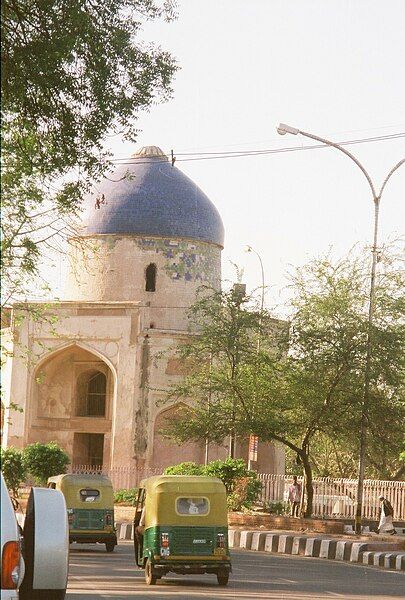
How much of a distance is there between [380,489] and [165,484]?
1839cm

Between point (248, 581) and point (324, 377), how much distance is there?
48.6 feet

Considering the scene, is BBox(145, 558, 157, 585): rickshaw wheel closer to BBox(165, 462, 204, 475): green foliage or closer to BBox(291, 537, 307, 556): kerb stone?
BBox(291, 537, 307, 556): kerb stone

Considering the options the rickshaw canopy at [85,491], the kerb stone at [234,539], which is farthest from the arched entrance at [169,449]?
the rickshaw canopy at [85,491]

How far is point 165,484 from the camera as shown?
2038cm

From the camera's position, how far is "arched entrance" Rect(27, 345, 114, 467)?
50219mm

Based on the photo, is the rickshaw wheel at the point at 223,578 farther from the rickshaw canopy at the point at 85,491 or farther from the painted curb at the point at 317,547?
the rickshaw canopy at the point at 85,491

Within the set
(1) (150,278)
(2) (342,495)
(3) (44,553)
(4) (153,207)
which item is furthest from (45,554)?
(1) (150,278)

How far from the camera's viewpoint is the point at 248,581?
20.2m

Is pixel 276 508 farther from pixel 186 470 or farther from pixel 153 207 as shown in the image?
pixel 153 207

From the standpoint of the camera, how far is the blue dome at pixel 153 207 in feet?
165

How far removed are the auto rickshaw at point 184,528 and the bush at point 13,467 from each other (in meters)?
20.8

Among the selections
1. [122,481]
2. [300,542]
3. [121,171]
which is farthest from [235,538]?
[121,171]

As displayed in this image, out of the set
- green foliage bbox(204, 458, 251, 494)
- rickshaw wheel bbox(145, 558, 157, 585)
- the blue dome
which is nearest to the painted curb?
green foliage bbox(204, 458, 251, 494)

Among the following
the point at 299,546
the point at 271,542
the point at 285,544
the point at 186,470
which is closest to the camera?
the point at 299,546
